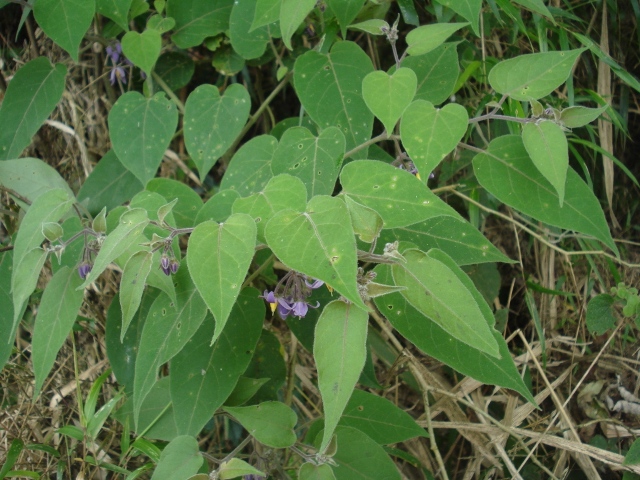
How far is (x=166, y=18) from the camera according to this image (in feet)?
4.69

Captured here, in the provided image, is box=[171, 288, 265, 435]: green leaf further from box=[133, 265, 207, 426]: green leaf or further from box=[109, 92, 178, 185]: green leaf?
box=[109, 92, 178, 185]: green leaf

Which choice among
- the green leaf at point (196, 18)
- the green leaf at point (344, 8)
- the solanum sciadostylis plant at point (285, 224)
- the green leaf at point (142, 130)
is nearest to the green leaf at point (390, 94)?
the solanum sciadostylis plant at point (285, 224)

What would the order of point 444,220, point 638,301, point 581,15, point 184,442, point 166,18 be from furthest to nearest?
point 581,15 < point 166,18 < point 638,301 < point 444,220 < point 184,442

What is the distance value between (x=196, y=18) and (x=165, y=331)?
2.75ft

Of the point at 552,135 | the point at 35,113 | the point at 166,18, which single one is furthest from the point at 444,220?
the point at 35,113

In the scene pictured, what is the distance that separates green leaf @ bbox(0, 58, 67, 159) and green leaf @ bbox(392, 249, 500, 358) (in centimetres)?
96

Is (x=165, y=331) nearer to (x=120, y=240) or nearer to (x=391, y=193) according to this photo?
(x=120, y=240)

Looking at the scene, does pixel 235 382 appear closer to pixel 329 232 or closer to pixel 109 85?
pixel 329 232

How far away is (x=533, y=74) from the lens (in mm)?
1084

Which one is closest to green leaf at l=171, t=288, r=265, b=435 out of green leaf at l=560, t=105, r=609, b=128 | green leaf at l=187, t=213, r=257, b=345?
green leaf at l=187, t=213, r=257, b=345

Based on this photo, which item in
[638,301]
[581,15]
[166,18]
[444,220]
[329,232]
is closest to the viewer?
[329,232]

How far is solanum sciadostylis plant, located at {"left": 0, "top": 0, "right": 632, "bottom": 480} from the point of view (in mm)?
814

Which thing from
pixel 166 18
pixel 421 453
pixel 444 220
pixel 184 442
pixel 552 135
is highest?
pixel 166 18

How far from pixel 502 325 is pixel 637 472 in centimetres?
39
